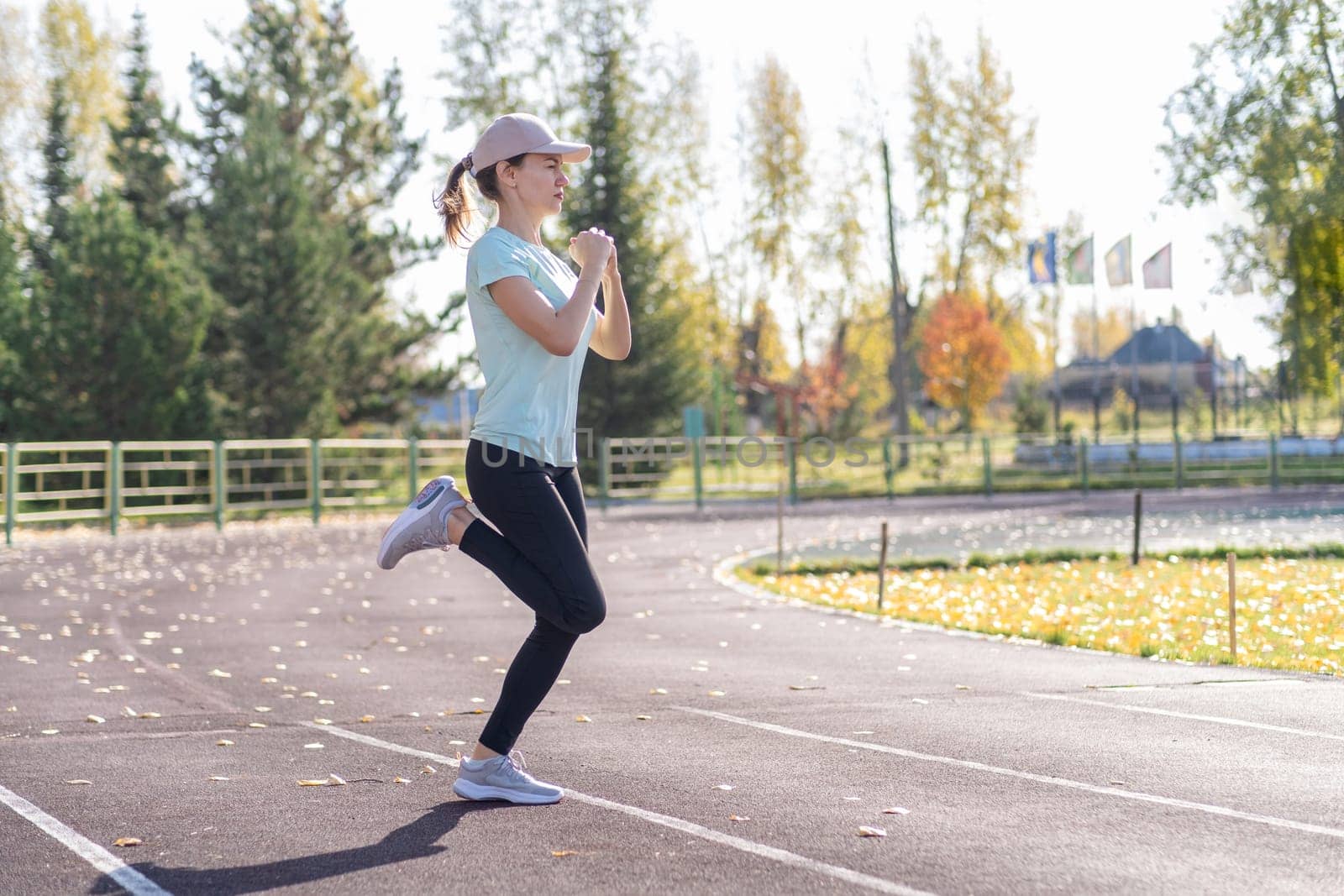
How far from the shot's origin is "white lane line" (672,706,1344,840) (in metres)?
4.27

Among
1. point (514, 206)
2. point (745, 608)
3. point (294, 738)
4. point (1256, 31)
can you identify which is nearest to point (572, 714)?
point (294, 738)

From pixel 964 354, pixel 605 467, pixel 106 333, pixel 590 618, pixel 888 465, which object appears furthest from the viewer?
pixel 964 354

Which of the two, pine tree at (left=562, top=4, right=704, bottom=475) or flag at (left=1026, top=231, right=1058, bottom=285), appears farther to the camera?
flag at (left=1026, top=231, right=1058, bottom=285)

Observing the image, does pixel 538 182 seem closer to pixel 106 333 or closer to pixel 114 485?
pixel 114 485

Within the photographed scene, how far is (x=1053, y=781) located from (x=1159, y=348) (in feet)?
272

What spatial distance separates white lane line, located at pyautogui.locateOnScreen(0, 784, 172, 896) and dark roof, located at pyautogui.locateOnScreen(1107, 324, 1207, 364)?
71.8 metres

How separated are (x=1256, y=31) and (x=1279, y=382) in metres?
6.89

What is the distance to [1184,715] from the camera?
6312 mm

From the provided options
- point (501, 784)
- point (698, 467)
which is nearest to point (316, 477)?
point (698, 467)

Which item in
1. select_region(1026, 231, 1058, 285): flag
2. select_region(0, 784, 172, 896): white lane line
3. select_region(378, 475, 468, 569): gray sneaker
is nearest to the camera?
select_region(0, 784, 172, 896): white lane line

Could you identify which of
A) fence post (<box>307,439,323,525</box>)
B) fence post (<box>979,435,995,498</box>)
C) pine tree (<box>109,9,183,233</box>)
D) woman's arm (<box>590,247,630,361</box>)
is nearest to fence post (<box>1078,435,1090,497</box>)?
fence post (<box>979,435,995,498</box>)

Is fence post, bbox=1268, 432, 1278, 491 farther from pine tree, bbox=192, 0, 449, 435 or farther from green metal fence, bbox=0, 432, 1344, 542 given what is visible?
pine tree, bbox=192, 0, 449, 435

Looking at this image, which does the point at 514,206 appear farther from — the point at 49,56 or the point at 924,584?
the point at 49,56

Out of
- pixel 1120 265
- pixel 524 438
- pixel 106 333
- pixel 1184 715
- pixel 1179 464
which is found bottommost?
pixel 1184 715
